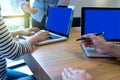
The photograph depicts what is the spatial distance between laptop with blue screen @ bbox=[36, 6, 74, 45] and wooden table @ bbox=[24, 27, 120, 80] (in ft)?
0.44

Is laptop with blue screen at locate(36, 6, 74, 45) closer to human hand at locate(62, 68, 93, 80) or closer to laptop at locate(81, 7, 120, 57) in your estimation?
laptop at locate(81, 7, 120, 57)

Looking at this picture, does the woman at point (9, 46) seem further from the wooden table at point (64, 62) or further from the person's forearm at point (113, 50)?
the person's forearm at point (113, 50)

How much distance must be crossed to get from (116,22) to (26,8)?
2.75ft

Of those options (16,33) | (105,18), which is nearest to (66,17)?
(105,18)

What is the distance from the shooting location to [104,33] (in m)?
1.17

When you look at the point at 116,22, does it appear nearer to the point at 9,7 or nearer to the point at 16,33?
the point at 16,33

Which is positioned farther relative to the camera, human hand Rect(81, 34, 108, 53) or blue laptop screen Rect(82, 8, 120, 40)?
blue laptop screen Rect(82, 8, 120, 40)

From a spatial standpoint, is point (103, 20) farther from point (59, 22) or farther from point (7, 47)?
point (7, 47)

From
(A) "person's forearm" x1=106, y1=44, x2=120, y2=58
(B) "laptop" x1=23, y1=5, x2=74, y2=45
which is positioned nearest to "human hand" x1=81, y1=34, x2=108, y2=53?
(A) "person's forearm" x1=106, y1=44, x2=120, y2=58

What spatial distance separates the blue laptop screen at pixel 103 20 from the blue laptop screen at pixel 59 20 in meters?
0.20

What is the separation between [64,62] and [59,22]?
49cm

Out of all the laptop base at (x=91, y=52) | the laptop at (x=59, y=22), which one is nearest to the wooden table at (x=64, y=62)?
the laptop base at (x=91, y=52)

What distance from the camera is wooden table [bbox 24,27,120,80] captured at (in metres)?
0.86

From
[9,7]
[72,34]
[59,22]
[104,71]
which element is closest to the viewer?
[104,71]
